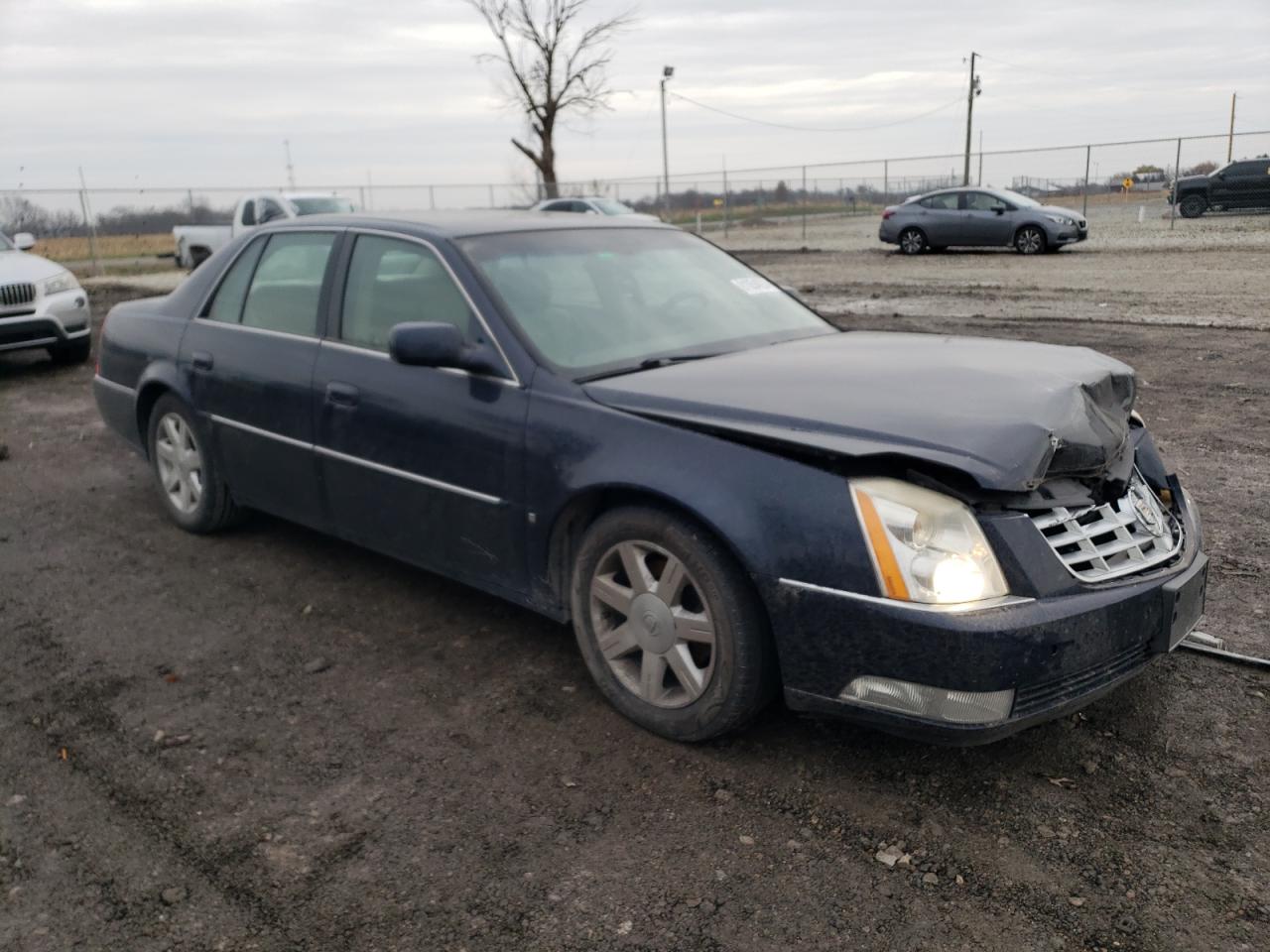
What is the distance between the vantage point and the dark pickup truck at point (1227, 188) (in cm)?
2667

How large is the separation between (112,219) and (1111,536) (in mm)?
30106

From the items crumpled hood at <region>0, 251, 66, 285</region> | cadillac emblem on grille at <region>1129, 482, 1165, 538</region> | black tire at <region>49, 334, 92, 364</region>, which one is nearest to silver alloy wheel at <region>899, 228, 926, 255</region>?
black tire at <region>49, 334, 92, 364</region>

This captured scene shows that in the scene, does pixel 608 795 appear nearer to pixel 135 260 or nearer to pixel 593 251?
pixel 593 251

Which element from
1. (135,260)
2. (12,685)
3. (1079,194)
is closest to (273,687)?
(12,685)

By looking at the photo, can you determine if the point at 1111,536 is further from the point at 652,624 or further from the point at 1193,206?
the point at 1193,206

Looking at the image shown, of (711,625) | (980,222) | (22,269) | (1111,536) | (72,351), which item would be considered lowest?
(72,351)

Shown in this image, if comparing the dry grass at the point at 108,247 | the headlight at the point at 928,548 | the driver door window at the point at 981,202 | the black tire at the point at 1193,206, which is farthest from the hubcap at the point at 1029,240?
the dry grass at the point at 108,247

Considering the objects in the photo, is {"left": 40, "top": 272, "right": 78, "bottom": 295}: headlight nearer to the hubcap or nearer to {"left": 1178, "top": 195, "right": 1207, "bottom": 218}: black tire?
the hubcap

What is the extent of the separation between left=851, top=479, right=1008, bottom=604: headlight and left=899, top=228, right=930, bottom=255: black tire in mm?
21424

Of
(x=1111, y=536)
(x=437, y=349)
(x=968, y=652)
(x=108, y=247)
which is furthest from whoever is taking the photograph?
(x=108, y=247)

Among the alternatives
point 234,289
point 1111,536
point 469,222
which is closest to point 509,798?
point 1111,536

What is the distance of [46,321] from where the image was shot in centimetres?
1060

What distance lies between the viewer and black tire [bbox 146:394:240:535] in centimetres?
522

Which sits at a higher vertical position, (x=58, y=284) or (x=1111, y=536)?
(x=58, y=284)
